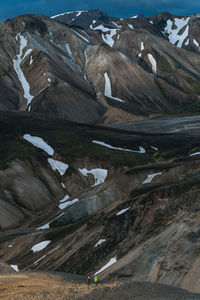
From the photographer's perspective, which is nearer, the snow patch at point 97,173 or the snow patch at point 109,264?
the snow patch at point 109,264

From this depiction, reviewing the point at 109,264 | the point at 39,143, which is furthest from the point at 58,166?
the point at 109,264

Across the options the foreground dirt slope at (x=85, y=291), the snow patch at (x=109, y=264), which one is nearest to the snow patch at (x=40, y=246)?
the snow patch at (x=109, y=264)

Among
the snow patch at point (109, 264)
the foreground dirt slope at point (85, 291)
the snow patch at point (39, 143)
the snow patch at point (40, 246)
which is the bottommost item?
the snow patch at point (39, 143)

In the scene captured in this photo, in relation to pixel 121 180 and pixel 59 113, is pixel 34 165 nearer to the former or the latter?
pixel 121 180

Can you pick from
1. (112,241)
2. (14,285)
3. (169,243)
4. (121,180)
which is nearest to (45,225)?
(121,180)

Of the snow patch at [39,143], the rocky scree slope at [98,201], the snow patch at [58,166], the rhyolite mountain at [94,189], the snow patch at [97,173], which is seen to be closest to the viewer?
the rocky scree slope at [98,201]

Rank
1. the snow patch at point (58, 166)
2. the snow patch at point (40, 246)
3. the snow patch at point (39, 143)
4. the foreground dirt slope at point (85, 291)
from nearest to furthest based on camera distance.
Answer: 1. the foreground dirt slope at point (85, 291)
2. the snow patch at point (40, 246)
3. the snow patch at point (58, 166)
4. the snow patch at point (39, 143)

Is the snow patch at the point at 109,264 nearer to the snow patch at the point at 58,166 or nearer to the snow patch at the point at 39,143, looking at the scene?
the snow patch at the point at 58,166
